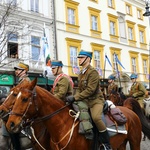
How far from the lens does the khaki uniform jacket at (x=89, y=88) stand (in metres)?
4.16

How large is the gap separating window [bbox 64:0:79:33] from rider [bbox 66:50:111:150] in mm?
16342

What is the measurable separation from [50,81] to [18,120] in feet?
47.2

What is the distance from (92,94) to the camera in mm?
4246

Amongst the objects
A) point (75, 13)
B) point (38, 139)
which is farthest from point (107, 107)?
point (75, 13)

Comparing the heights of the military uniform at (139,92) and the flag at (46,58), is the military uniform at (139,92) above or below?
below

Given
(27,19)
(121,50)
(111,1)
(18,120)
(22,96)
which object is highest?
(111,1)

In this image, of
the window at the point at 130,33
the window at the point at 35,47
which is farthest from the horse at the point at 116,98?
the window at the point at 130,33

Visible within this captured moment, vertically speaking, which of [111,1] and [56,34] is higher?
[111,1]

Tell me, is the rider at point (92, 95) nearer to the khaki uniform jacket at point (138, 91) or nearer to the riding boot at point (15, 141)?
the riding boot at point (15, 141)

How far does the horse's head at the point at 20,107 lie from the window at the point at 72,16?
676 inches

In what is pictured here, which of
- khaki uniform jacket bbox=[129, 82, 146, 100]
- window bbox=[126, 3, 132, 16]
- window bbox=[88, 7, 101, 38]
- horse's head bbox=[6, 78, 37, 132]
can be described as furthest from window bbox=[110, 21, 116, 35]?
horse's head bbox=[6, 78, 37, 132]

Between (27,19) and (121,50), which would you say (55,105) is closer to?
(27,19)

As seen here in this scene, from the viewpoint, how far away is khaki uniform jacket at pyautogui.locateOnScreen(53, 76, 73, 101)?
4.87 meters

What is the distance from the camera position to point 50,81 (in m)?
17.8
